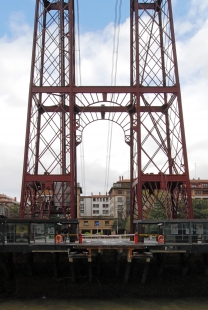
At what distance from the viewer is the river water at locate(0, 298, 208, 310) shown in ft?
66.9

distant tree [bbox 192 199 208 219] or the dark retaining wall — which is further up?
distant tree [bbox 192 199 208 219]

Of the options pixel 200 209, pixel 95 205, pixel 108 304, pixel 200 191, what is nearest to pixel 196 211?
pixel 200 209

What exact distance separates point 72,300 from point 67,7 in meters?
22.8

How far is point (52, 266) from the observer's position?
77.2ft

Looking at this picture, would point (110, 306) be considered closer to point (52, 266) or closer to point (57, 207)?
point (52, 266)

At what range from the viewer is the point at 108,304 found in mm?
21016

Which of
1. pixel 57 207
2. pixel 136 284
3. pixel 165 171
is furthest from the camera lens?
pixel 57 207

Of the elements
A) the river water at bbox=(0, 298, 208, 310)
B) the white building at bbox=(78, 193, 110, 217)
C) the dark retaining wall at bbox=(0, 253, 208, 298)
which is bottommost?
the river water at bbox=(0, 298, 208, 310)

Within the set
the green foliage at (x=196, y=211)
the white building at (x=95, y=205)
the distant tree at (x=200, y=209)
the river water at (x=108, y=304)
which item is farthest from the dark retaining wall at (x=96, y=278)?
the white building at (x=95, y=205)

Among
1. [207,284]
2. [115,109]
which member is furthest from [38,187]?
[207,284]

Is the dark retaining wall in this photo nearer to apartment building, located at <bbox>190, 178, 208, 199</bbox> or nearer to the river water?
the river water

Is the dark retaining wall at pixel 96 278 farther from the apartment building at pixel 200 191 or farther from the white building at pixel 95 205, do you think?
the white building at pixel 95 205

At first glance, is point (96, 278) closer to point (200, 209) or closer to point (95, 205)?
point (200, 209)

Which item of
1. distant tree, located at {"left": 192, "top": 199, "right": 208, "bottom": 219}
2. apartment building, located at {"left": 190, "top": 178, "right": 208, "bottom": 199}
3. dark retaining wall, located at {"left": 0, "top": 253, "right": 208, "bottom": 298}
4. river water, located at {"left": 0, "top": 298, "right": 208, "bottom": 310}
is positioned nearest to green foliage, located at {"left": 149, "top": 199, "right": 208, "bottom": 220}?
distant tree, located at {"left": 192, "top": 199, "right": 208, "bottom": 219}
